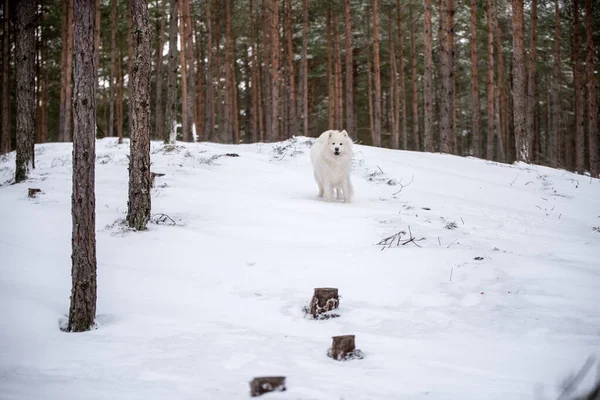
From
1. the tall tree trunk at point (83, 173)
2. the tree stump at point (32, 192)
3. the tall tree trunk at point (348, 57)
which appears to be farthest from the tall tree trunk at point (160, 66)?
the tall tree trunk at point (83, 173)

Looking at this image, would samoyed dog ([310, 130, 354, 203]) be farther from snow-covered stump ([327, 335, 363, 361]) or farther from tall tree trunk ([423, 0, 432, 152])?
tall tree trunk ([423, 0, 432, 152])

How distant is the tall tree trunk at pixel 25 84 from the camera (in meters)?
9.10

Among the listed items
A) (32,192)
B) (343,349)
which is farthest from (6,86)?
(343,349)

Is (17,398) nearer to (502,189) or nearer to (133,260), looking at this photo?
(133,260)

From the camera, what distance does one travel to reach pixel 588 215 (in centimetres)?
766

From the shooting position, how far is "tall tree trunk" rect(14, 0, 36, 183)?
358 inches

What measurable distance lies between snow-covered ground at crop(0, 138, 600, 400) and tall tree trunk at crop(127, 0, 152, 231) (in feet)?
1.21

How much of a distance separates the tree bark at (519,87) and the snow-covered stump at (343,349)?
521 inches

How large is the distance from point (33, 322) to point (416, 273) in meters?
3.75

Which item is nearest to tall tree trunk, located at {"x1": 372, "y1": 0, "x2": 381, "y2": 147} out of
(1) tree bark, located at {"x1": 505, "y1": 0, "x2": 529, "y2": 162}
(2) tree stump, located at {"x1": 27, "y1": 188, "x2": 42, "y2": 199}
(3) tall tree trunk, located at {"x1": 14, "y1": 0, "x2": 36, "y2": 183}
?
(1) tree bark, located at {"x1": 505, "y1": 0, "x2": 529, "y2": 162}

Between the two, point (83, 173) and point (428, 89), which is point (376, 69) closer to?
point (428, 89)

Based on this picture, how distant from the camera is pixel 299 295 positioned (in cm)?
434

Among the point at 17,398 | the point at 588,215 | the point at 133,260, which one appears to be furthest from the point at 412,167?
the point at 17,398

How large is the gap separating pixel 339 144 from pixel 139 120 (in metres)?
3.84
